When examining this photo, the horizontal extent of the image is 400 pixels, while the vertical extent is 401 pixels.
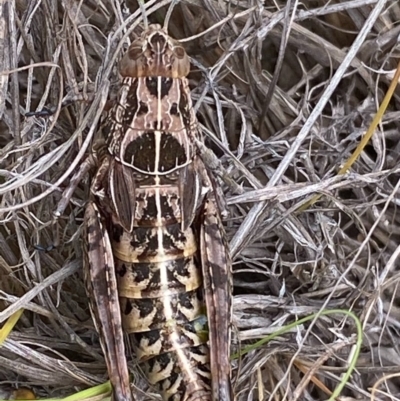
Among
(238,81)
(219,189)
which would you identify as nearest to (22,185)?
(219,189)

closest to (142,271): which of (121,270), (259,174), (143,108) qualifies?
(121,270)

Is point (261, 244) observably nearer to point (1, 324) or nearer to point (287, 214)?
point (287, 214)

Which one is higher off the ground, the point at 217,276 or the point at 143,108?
the point at 143,108

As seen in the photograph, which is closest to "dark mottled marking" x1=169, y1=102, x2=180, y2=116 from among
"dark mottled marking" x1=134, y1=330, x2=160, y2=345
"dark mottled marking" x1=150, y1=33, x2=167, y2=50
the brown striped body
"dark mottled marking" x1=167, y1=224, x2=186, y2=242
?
the brown striped body

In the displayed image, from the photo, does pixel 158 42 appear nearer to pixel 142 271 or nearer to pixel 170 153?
pixel 170 153

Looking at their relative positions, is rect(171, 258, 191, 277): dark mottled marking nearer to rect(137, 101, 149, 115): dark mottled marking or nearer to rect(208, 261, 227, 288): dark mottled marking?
rect(208, 261, 227, 288): dark mottled marking

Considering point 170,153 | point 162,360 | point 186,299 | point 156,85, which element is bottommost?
point 162,360
